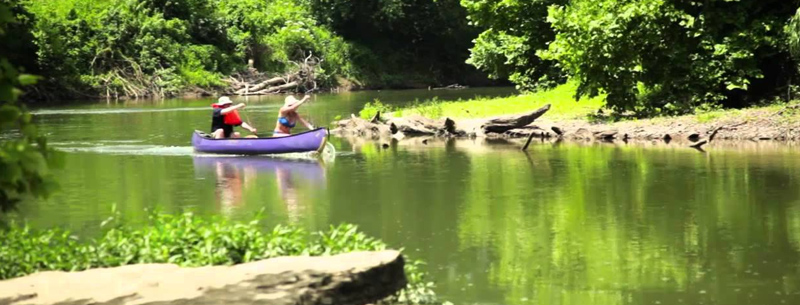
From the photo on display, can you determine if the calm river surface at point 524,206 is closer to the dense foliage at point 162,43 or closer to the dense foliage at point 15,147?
the dense foliage at point 15,147

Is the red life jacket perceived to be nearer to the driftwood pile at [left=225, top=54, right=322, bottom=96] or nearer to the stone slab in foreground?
the stone slab in foreground

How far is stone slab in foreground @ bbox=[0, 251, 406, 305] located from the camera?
26.0ft

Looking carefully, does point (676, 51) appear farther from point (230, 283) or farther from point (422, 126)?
→ point (230, 283)

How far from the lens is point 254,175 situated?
20.7 m

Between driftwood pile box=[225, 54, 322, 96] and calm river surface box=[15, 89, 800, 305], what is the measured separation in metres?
29.6

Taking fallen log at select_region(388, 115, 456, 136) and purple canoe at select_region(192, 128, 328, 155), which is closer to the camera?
purple canoe at select_region(192, 128, 328, 155)

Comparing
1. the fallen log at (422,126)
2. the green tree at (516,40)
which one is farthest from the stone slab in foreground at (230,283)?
the green tree at (516,40)

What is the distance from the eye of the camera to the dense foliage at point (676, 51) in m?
26.7

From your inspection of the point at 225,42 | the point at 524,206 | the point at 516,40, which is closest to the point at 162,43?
the point at 225,42

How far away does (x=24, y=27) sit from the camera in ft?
162

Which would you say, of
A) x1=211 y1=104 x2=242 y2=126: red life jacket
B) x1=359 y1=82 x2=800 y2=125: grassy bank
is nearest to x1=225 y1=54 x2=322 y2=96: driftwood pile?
x1=359 y1=82 x2=800 y2=125: grassy bank

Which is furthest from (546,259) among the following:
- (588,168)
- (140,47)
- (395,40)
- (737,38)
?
(395,40)

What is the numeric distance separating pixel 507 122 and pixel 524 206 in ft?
39.0

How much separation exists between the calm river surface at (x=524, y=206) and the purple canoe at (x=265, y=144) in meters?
0.54
